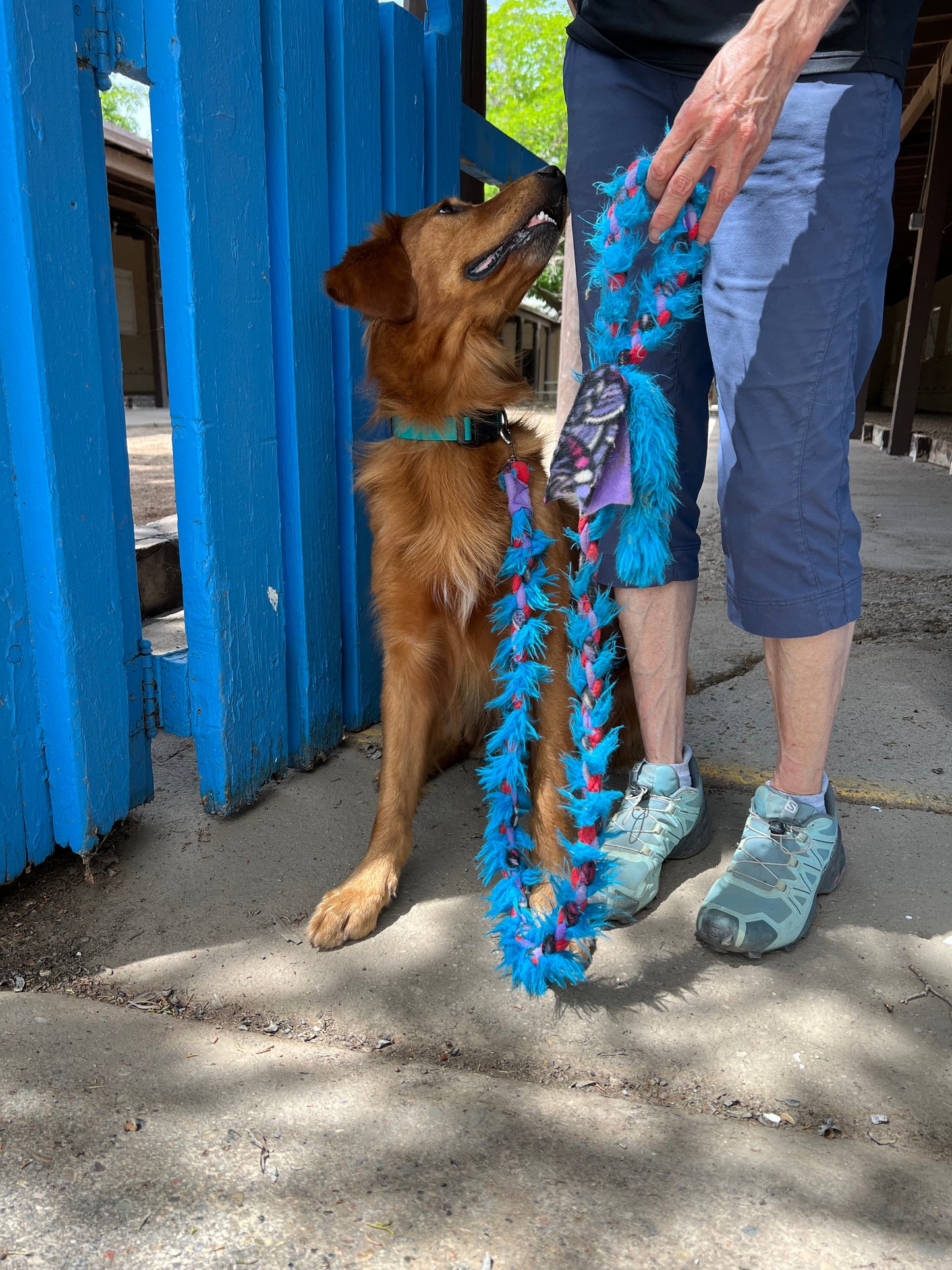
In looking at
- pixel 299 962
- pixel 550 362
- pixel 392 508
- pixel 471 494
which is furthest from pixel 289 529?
pixel 550 362

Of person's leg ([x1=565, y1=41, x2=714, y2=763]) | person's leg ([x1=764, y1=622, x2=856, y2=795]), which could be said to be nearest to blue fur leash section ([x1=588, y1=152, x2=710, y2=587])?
person's leg ([x1=565, y1=41, x2=714, y2=763])

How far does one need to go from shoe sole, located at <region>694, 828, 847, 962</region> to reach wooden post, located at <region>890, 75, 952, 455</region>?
386 inches

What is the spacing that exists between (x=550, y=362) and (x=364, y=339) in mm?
49419

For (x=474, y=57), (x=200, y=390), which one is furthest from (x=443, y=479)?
(x=474, y=57)

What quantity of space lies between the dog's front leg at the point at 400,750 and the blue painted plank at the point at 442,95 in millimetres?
1475

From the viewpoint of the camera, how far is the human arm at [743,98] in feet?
3.95

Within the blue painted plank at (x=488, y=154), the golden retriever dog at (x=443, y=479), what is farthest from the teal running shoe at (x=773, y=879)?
the blue painted plank at (x=488, y=154)

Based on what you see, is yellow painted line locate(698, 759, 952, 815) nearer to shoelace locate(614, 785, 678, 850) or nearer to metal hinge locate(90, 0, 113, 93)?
shoelace locate(614, 785, 678, 850)

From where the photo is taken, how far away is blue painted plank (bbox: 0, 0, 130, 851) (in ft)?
4.78

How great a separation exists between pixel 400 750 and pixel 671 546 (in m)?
0.72

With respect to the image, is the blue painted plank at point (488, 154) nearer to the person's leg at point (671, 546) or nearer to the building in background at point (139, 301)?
the person's leg at point (671, 546)

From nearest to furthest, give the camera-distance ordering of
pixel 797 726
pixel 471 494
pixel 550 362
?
1. pixel 797 726
2. pixel 471 494
3. pixel 550 362

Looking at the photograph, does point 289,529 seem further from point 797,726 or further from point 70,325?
point 797,726

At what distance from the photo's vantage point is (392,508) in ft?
6.55
